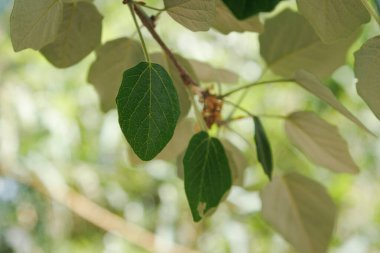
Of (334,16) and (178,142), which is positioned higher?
(334,16)

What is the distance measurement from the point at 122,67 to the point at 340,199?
1.30 m

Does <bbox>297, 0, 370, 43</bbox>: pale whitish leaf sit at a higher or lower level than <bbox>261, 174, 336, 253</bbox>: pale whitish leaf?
higher

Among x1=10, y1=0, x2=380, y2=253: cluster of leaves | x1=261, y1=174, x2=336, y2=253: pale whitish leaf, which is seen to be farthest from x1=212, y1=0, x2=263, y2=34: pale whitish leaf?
x1=261, y1=174, x2=336, y2=253: pale whitish leaf

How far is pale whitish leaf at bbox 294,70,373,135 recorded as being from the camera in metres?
0.28

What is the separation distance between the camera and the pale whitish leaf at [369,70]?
9.7 inches

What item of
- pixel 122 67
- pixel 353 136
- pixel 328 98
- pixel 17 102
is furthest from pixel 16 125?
pixel 328 98

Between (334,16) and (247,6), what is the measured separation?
43mm

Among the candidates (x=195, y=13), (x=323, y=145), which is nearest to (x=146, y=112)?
(x=195, y=13)

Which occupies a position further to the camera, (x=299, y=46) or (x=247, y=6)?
(x=299, y=46)

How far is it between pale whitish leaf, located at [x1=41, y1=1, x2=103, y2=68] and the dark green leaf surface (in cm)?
8

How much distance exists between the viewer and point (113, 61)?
374 mm

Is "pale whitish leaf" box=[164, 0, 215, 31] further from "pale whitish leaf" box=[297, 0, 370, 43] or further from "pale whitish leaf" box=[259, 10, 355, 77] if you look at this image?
"pale whitish leaf" box=[259, 10, 355, 77]

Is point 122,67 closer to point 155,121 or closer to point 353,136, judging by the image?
point 155,121

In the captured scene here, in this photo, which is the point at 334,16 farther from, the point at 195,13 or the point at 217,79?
the point at 217,79
